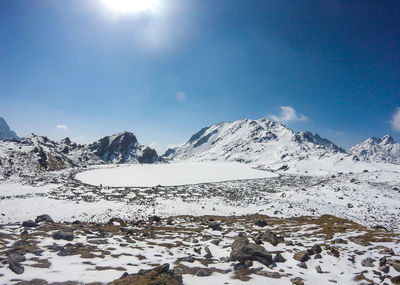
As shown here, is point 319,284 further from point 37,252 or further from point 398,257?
point 37,252

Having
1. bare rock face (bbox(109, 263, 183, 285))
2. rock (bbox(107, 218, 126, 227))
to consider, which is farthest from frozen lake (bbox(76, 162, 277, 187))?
bare rock face (bbox(109, 263, 183, 285))

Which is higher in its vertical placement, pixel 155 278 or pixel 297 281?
pixel 155 278

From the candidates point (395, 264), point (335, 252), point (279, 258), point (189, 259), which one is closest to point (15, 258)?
point (189, 259)

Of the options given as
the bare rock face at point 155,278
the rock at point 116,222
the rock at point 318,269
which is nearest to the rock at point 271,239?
the rock at point 318,269

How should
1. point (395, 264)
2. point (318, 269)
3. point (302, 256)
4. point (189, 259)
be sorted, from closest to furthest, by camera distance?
point (395, 264) < point (318, 269) < point (189, 259) < point (302, 256)

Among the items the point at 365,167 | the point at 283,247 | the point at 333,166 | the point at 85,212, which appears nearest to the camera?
the point at 283,247

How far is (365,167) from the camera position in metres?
108

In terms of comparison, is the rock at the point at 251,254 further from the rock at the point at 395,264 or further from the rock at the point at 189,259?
the rock at the point at 395,264

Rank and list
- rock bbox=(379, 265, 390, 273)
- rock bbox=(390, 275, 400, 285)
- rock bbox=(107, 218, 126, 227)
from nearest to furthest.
→ 1. rock bbox=(390, 275, 400, 285)
2. rock bbox=(379, 265, 390, 273)
3. rock bbox=(107, 218, 126, 227)

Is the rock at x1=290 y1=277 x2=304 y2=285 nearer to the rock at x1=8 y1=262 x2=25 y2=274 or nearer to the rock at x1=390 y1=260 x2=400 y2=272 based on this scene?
the rock at x1=390 y1=260 x2=400 y2=272

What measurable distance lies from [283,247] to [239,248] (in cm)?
486

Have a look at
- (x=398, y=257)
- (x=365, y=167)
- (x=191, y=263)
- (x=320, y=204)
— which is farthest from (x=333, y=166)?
(x=191, y=263)

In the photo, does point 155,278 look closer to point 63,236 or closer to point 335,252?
point 63,236

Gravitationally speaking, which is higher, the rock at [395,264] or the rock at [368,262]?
the rock at [395,264]
